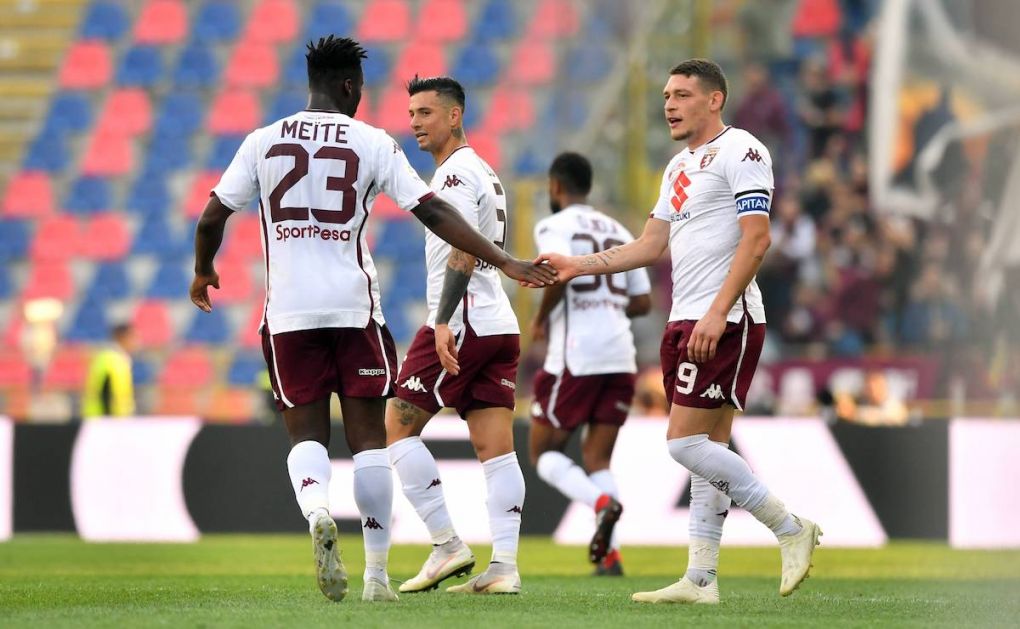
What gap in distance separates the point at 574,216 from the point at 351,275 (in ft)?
10.8

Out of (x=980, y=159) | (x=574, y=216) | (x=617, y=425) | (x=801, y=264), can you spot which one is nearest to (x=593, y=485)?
(x=617, y=425)

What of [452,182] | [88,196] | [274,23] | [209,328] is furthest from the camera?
[274,23]

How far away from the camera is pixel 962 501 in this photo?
12.1 metres

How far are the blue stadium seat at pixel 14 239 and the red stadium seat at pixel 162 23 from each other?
3124mm

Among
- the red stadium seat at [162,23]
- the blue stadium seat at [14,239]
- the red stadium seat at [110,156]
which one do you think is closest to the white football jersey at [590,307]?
the blue stadium seat at [14,239]

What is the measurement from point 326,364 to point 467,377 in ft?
3.34

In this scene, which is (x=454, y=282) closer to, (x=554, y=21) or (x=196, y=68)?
(x=554, y=21)

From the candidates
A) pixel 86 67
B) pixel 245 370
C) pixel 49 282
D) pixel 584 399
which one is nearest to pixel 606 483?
pixel 584 399

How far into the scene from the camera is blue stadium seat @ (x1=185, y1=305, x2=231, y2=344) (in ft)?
61.0

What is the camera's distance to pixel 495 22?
20469 mm

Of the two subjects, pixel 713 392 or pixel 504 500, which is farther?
pixel 504 500

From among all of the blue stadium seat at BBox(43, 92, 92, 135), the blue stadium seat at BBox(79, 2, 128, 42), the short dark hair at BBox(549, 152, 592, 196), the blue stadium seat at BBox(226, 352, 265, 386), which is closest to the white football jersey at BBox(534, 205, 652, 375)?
the short dark hair at BBox(549, 152, 592, 196)

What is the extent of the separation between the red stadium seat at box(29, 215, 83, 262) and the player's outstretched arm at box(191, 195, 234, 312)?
1381 centimetres

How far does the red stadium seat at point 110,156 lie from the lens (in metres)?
20.3
